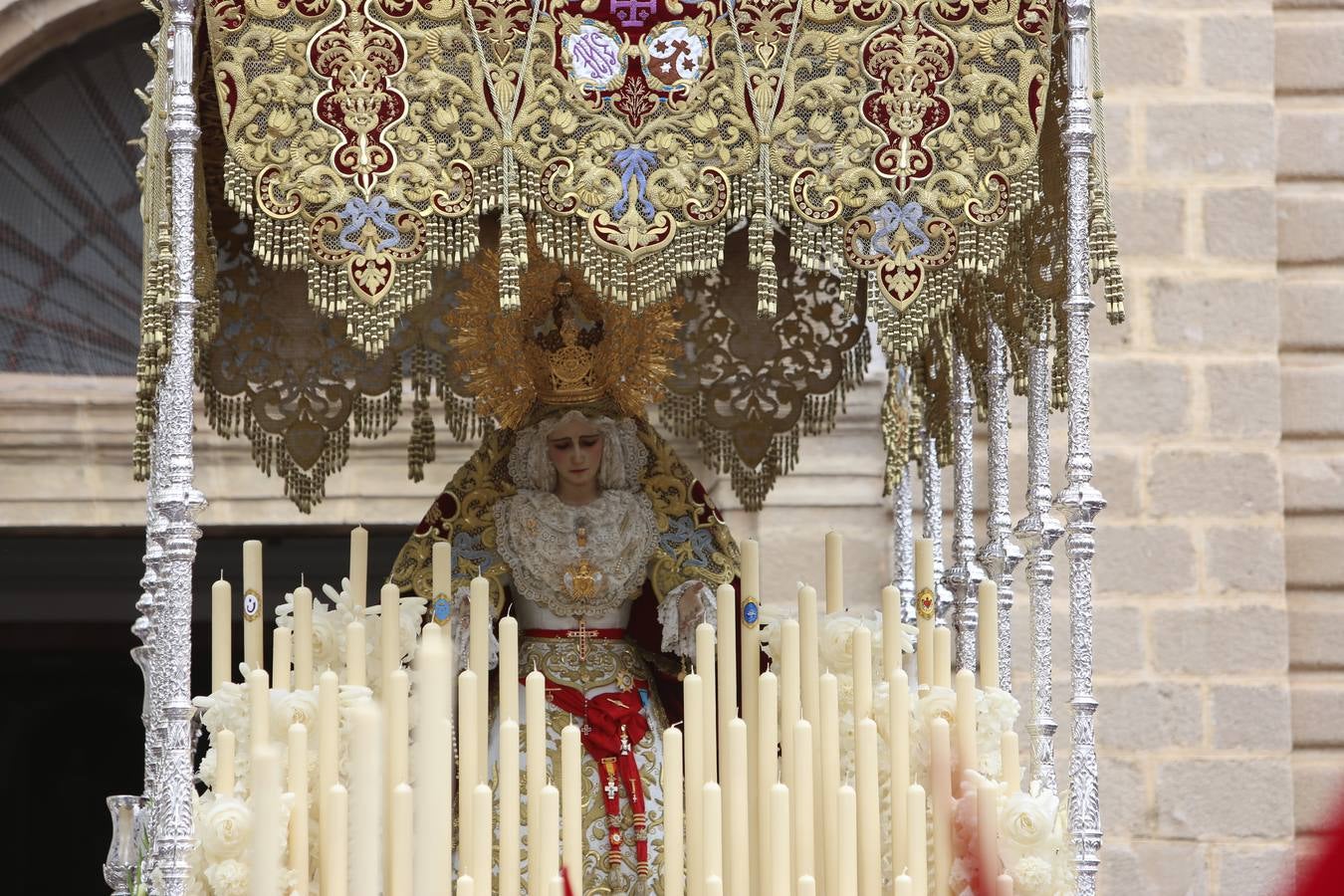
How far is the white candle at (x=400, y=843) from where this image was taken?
4.01 meters

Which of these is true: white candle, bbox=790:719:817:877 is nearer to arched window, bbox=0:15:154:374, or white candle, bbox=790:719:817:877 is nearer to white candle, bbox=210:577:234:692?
white candle, bbox=210:577:234:692

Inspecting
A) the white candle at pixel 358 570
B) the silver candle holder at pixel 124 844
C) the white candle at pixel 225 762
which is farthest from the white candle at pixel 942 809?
the silver candle holder at pixel 124 844

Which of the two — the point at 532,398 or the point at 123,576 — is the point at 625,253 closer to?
the point at 532,398

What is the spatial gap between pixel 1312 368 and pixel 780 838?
3.34 m

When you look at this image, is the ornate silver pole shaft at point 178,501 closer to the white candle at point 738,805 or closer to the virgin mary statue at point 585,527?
the virgin mary statue at point 585,527

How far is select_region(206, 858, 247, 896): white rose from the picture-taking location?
420cm

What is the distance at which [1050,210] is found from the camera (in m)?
4.76

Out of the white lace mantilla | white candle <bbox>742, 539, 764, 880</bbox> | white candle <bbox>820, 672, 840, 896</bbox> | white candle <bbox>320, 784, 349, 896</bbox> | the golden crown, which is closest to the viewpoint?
white candle <bbox>320, 784, 349, 896</bbox>

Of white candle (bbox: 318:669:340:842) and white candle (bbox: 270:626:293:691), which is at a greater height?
white candle (bbox: 270:626:293:691)

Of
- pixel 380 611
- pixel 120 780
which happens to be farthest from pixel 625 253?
pixel 120 780

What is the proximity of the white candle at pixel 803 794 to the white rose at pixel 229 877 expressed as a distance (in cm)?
111

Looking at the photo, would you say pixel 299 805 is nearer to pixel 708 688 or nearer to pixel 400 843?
pixel 400 843

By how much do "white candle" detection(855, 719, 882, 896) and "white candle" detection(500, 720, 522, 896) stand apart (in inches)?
28.6

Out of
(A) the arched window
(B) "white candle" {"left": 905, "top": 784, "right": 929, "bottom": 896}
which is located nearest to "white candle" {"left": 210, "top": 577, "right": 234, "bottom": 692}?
(B) "white candle" {"left": 905, "top": 784, "right": 929, "bottom": 896}
